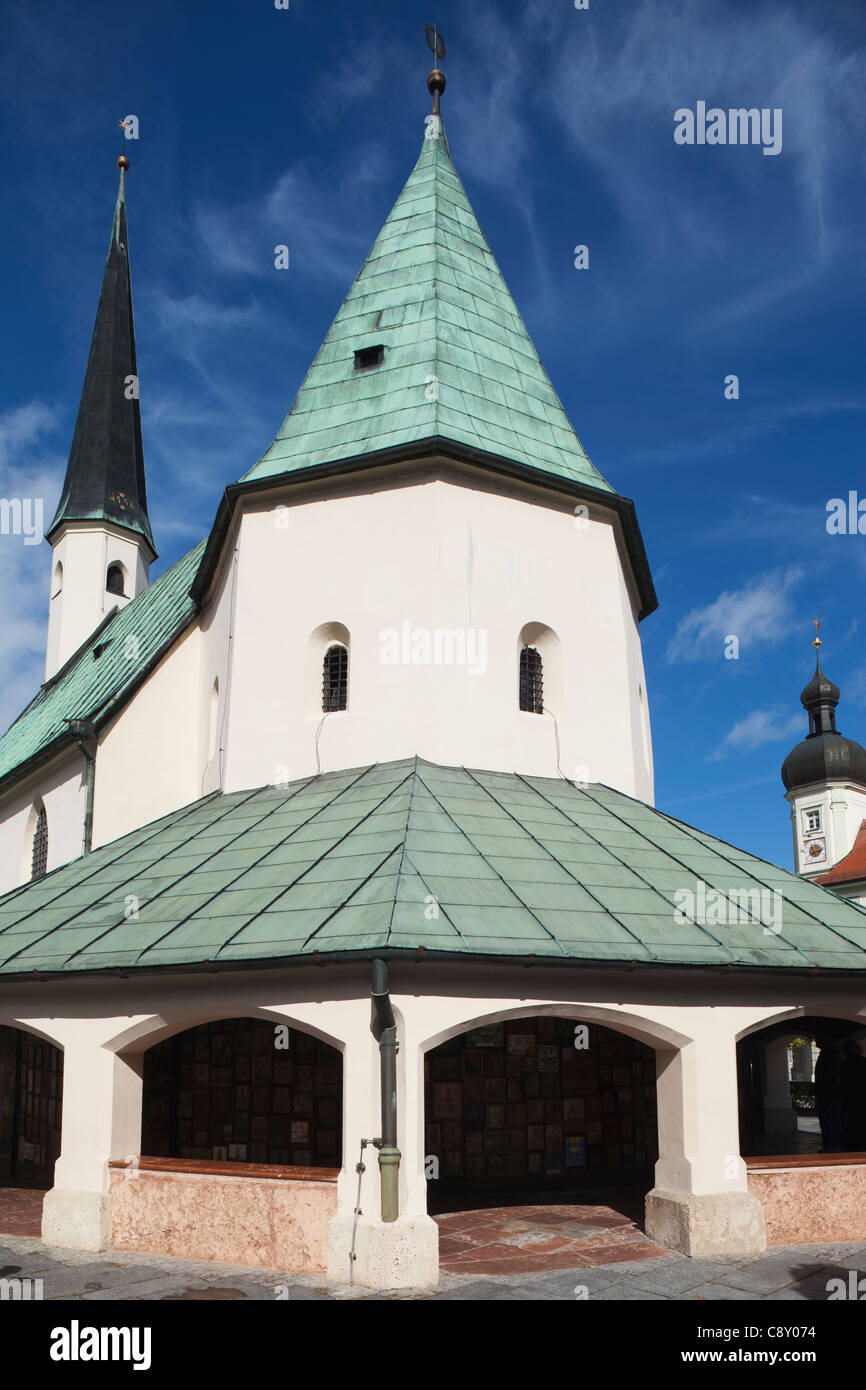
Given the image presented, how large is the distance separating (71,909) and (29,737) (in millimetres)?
10903

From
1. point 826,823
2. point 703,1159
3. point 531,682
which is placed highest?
point 826,823

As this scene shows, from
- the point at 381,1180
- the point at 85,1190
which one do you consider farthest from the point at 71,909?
the point at 381,1180

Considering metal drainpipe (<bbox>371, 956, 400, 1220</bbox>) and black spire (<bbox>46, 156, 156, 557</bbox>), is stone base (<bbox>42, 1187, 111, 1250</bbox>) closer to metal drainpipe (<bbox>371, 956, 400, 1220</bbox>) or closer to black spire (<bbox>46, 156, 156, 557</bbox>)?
metal drainpipe (<bbox>371, 956, 400, 1220</bbox>)

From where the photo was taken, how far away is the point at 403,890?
10133mm

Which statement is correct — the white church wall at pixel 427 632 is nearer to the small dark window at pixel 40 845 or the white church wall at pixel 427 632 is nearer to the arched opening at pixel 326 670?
the arched opening at pixel 326 670

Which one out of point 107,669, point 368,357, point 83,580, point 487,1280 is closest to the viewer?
point 487,1280

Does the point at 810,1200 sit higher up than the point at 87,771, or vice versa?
the point at 87,771

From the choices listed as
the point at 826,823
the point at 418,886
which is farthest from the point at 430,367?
the point at 826,823

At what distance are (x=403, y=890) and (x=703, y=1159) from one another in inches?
152

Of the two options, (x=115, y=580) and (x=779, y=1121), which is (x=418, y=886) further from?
(x=115, y=580)

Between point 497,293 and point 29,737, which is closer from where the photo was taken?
point 497,293

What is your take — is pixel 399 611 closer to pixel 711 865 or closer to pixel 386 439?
pixel 386 439

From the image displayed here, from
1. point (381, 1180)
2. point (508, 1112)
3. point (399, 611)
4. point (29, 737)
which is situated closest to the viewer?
point (381, 1180)

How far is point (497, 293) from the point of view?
1834cm
